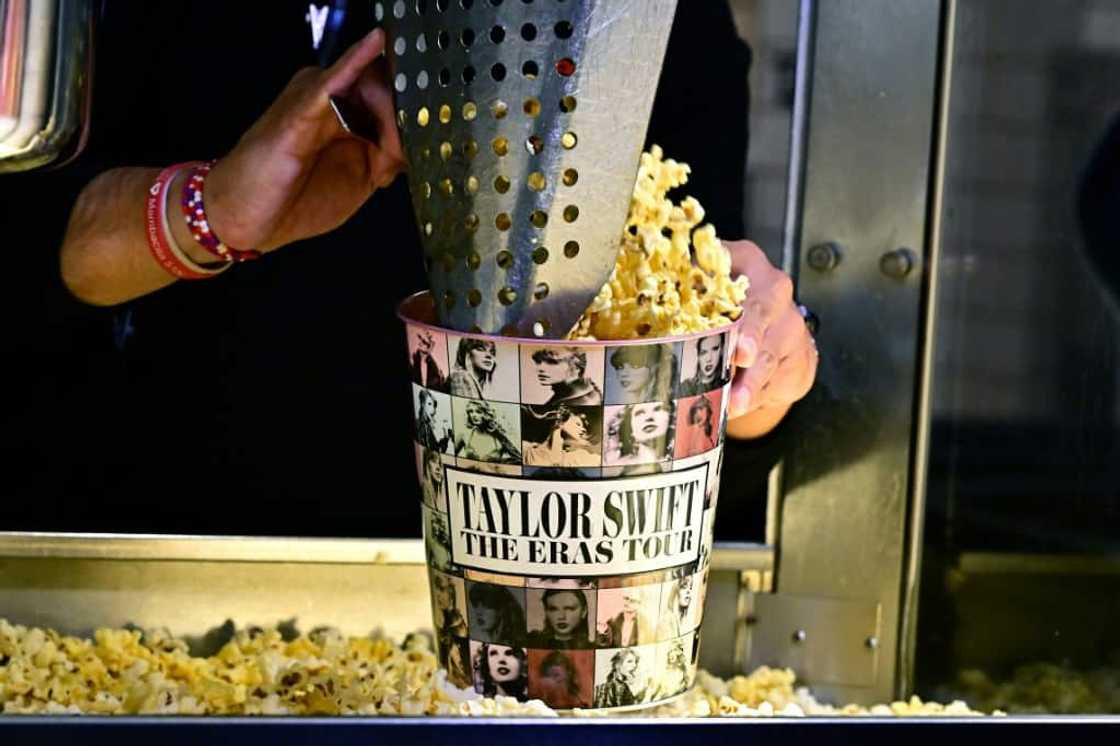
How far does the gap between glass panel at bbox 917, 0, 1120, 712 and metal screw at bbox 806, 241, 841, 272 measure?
0.37 feet

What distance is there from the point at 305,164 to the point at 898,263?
2.10 ft

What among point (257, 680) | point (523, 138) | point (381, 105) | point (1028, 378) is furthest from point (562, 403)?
Result: point (1028, 378)

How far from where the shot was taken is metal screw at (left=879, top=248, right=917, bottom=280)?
4.40ft

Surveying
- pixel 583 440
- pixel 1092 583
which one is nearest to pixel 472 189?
pixel 583 440

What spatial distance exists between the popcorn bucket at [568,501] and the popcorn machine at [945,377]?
21.4 inches

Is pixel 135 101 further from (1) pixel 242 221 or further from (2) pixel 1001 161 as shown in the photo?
(2) pixel 1001 161

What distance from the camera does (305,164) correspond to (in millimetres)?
946

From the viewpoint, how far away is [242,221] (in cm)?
97

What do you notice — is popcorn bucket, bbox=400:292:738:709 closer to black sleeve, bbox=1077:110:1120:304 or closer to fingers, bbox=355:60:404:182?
fingers, bbox=355:60:404:182

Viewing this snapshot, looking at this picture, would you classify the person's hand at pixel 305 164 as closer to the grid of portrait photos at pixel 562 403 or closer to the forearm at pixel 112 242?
the forearm at pixel 112 242

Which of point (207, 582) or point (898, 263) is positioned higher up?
point (898, 263)

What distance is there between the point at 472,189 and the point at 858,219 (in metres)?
0.71

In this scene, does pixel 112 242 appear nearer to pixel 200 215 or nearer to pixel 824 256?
pixel 200 215

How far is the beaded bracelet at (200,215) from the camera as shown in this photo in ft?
3.22
